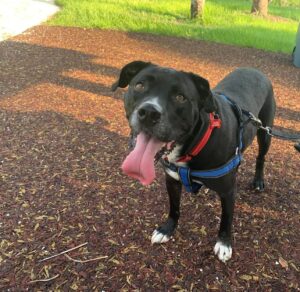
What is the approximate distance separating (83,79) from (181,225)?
4.84 meters

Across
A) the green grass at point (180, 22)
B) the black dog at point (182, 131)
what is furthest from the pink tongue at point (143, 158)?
the green grass at point (180, 22)

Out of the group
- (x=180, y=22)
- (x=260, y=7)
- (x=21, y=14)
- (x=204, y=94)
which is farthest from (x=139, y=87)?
(x=260, y=7)

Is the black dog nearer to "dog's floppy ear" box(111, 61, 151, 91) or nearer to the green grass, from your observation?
"dog's floppy ear" box(111, 61, 151, 91)

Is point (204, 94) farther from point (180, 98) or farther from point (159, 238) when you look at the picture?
point (159, 238)

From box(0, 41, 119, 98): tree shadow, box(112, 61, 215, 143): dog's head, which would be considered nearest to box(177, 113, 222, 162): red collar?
box(112, 61, 215, 143): dog's head

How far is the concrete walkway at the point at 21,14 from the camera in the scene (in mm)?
11528

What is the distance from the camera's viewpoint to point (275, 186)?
4.45 m

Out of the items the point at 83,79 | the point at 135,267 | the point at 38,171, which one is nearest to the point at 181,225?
the point at 135,267

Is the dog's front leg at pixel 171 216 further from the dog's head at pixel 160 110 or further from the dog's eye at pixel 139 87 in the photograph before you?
the dog's eye at pixel 139 87

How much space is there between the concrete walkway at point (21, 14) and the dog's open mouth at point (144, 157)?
9.00m

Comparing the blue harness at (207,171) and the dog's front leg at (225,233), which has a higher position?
the blue harness at (207,171)

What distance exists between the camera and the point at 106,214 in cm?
387

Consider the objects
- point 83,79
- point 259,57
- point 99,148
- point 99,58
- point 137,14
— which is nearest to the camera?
point 99,148

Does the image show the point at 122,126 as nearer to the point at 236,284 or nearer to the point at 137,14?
the point at 236,284
